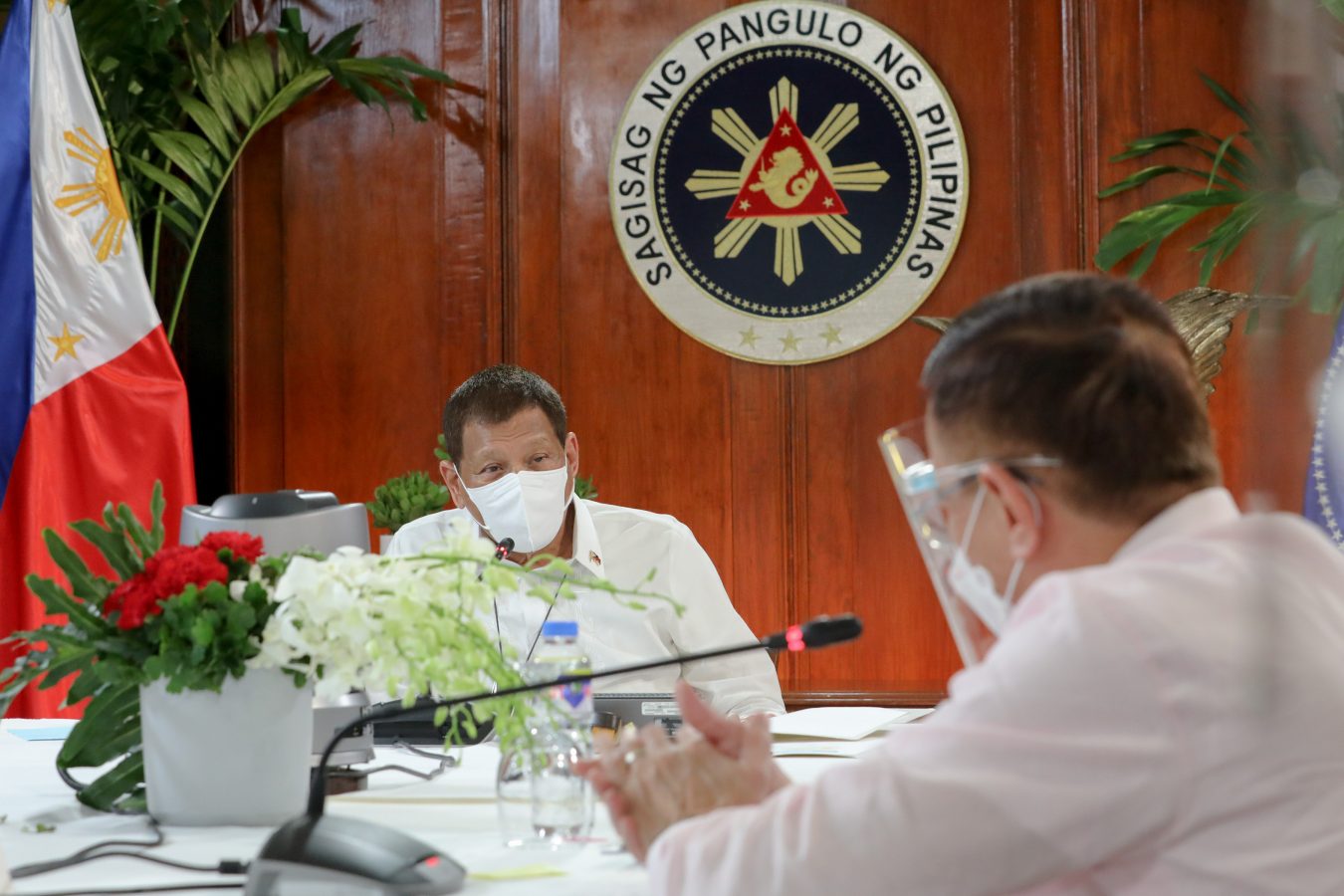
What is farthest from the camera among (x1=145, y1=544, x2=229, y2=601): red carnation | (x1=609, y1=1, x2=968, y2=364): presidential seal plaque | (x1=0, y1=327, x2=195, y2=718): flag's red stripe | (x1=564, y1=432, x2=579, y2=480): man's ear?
(x1=609, y1=1, x2=968, y2=364): presidential seal plaque

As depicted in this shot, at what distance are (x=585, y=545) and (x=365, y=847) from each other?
1.55m

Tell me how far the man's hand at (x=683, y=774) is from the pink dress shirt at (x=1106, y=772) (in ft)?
0.70

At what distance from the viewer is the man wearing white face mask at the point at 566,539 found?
2621 mm

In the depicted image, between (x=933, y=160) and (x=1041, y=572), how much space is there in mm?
3415

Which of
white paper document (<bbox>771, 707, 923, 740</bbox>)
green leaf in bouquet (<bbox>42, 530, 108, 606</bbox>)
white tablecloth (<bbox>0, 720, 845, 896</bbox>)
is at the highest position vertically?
green leaf in bouquet (<bbox>42, 530, 108, 606</bbox>)

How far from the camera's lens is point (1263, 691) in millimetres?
322

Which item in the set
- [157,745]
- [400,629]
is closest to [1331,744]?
[400,629]

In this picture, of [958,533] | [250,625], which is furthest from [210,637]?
[958,533]

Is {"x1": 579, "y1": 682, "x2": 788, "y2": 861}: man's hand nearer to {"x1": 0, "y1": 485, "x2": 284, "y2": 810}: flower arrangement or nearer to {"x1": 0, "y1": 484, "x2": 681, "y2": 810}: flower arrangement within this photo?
{"x1": 0, "y1": 484, "x2": 681, "y2": 810}: flower arrangement

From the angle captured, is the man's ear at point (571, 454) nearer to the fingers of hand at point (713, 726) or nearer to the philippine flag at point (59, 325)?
the fingers of hand at point (713, 726)

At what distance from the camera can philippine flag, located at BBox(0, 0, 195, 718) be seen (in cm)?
374

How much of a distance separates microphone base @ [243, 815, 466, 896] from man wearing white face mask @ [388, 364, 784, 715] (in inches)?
53.1

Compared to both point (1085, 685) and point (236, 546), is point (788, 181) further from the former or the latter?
point (1085, 685)

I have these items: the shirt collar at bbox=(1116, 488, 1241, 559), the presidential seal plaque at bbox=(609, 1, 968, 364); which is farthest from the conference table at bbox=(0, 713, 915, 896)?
the presidential seal plaque at bbox=(609, 1, 968, 364)
